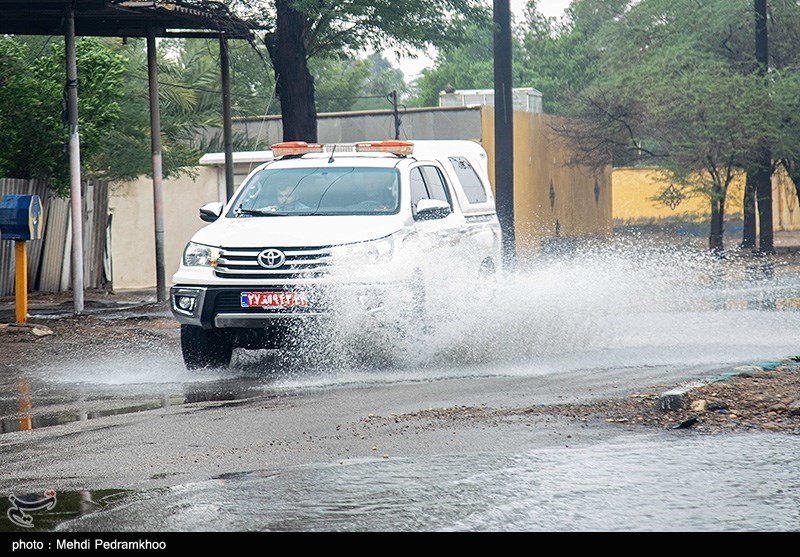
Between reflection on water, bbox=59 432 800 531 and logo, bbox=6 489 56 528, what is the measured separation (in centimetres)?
25

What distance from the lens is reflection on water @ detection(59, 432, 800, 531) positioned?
5.78 meters

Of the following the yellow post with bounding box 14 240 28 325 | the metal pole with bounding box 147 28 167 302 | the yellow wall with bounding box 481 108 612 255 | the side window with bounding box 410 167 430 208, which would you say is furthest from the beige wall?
the side window with bounding box 410 167 430 208

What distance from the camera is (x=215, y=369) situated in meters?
12.2

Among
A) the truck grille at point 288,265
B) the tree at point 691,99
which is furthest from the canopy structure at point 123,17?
the tree at point 691,99

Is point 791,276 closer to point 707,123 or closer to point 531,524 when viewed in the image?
point 707,123

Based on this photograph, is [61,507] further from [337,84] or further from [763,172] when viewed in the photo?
[337,84]

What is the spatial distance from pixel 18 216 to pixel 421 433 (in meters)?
8.89

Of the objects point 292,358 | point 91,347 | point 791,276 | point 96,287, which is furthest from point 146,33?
point 791,276

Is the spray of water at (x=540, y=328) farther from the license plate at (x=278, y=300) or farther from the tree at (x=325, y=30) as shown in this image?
the tree at (x=325, y=30)

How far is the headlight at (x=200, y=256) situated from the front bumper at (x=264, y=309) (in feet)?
0.82

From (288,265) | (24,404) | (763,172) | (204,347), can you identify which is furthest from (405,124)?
(24,404)

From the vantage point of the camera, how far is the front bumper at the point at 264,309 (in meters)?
11.4

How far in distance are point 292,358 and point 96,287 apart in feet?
36.4

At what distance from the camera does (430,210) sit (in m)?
12.6
